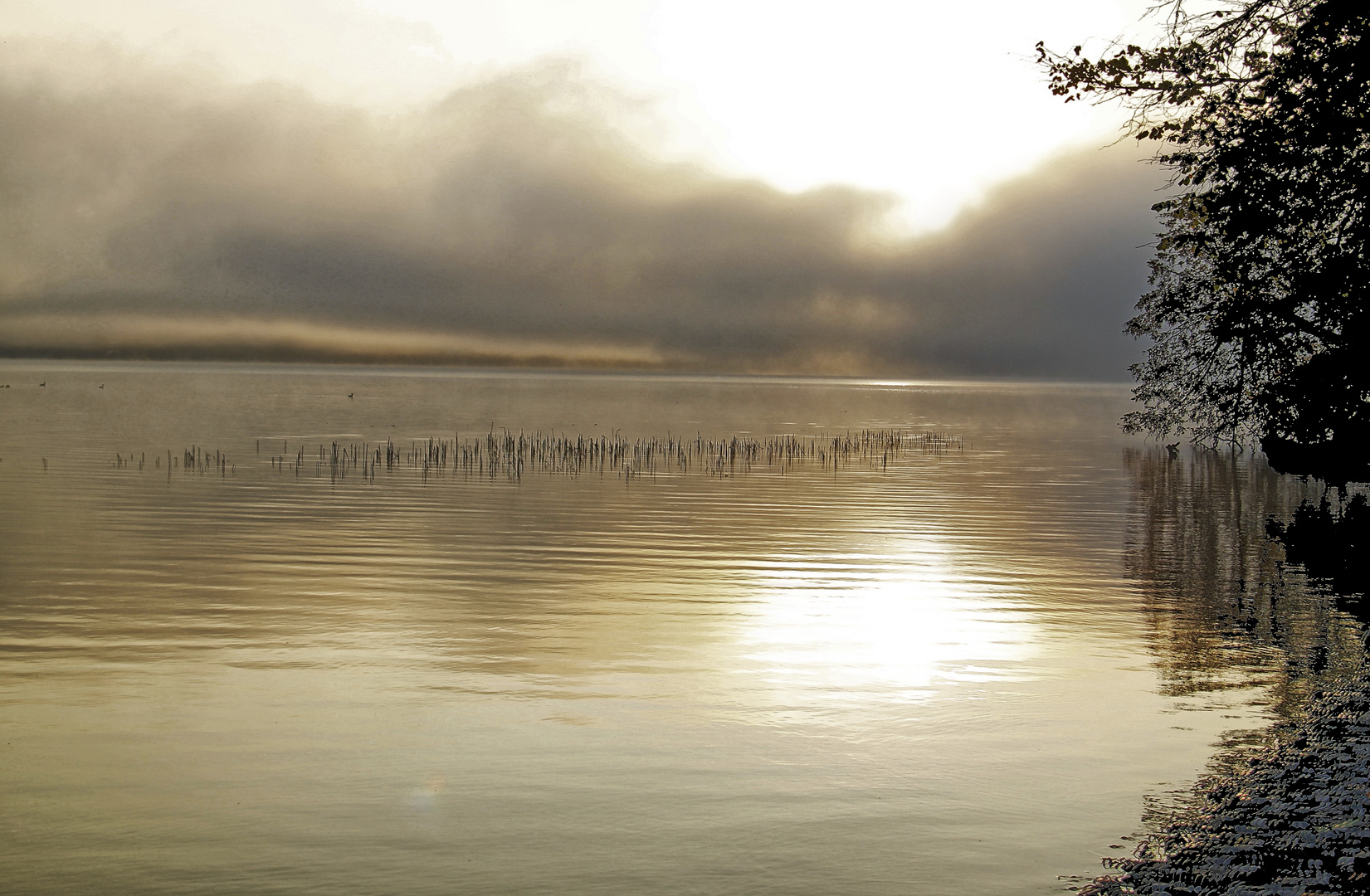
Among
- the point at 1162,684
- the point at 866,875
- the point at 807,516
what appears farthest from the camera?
the point at 807,516

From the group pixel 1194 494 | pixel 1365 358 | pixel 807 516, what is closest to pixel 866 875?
pixel 1365 358

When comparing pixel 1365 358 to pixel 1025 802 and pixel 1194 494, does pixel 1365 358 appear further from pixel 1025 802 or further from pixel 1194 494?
pixel 1194 494

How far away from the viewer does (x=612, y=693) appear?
52.7 ft

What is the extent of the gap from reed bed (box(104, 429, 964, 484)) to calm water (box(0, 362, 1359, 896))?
16.7 metres

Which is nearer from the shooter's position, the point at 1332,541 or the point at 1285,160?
the point at 1285,160

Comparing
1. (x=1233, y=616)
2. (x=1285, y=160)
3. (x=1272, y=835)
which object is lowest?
(x=1272, y=835)

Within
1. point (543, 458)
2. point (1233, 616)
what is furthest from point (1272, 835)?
point (543, 458)

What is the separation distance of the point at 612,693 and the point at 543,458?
47529mm

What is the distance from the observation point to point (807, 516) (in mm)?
39531

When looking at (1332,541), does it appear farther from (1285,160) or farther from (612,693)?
(612,693)

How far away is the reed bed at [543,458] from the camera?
182 ft

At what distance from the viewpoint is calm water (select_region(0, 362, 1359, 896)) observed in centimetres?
1067

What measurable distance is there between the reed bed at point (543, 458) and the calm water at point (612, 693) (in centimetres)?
1666

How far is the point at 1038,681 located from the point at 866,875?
25.4 ft
